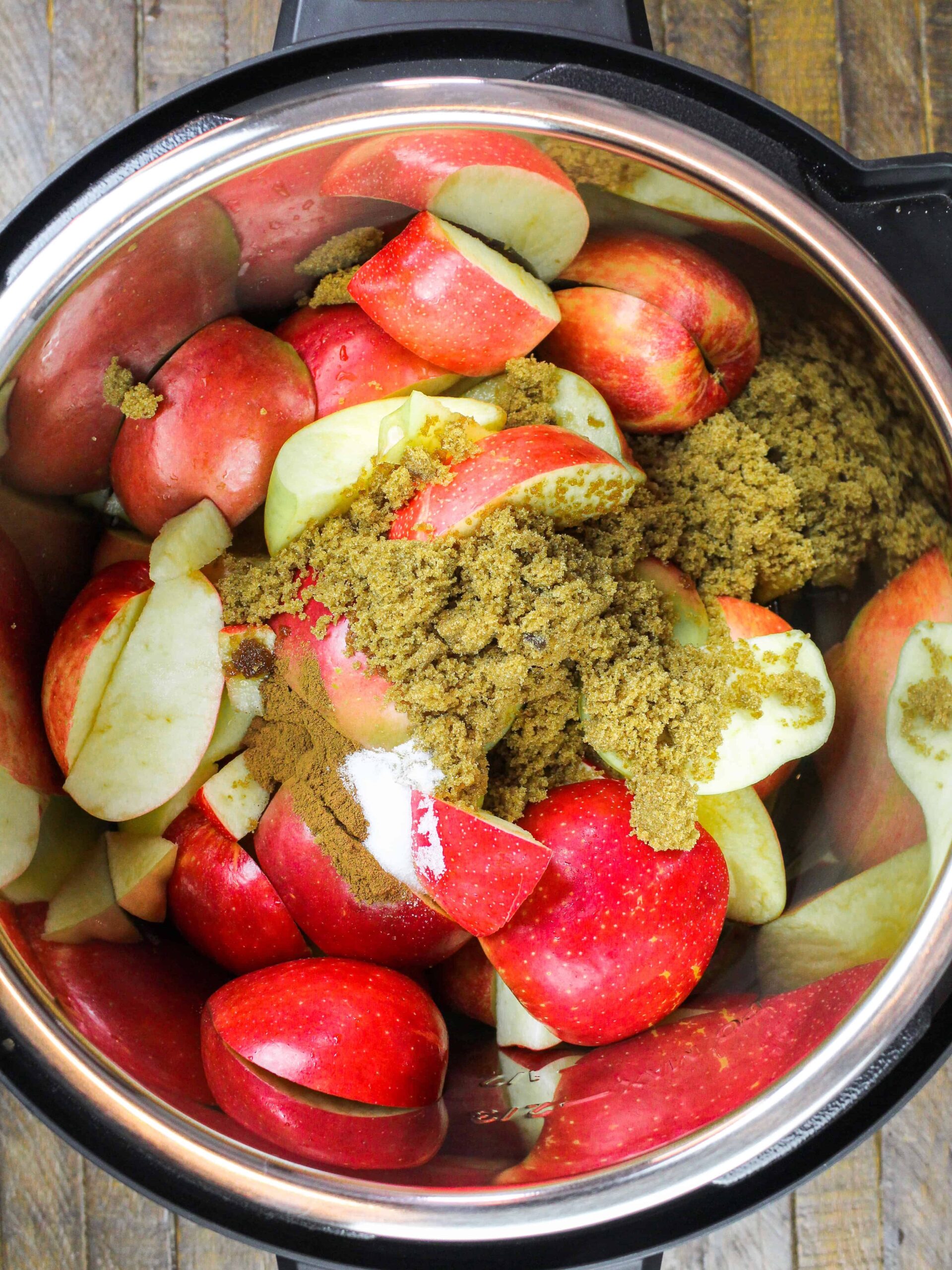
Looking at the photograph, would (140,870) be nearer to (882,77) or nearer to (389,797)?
(389,797)

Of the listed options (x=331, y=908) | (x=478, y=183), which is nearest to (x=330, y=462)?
(x=478, y=183)

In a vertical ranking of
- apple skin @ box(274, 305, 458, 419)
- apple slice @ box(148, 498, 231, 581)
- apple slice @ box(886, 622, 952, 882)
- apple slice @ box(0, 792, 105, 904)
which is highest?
apple skin @ box(274, 305, 458, 419)

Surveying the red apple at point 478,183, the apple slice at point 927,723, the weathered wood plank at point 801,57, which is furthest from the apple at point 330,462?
the weathered wood plank at point 801,57

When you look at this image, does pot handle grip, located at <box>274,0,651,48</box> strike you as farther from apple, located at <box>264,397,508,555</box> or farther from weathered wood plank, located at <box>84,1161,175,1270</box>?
weathered wood plank, located at <box>84,1161,175,1270</box>

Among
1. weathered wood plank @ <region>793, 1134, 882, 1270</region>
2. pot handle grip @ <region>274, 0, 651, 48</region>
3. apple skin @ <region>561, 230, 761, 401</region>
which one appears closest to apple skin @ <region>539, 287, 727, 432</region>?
apple skin @ <region>561, 230, 761, 401</region>

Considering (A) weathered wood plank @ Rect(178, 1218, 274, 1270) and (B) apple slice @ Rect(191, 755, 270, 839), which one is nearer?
(B) apple slice @ Rect(191, 755, 270, 839)

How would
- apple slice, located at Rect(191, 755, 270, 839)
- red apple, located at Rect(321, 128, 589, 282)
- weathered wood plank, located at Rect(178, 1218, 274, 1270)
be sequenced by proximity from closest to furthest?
red apple, located at Rect(321, 128, 589, 282) → apple slice, located at Rect(191, 755, 270, 839) → weathered wood plank, located at Rect(178, 1218, 274, 1270)
